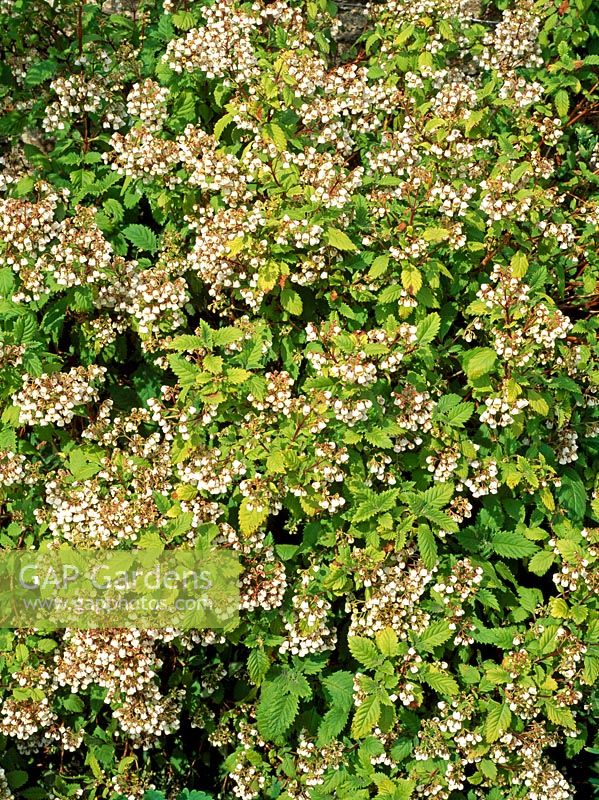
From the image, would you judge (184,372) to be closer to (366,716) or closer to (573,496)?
(366,716)

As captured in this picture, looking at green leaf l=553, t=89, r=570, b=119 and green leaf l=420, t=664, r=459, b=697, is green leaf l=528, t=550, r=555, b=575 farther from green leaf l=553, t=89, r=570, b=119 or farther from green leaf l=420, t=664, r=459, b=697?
green leaf l=553, t=89, r=570, b=119

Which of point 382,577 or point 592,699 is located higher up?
point 382,577

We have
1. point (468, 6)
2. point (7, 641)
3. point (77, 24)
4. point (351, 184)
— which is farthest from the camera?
point (468, 6)

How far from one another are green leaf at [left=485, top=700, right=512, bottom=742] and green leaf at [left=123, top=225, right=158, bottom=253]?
2.96 metres

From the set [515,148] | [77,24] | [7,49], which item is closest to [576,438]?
[515,148]

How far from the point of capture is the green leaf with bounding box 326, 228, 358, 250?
3.70m

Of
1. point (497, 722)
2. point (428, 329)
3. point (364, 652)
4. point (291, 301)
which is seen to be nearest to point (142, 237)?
point (291, 301)

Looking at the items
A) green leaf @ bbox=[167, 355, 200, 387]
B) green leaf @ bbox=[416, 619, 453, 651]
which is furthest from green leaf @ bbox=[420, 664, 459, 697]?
green leaf @ bbox=[167, 355, 200, 387]

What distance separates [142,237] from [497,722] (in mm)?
3090

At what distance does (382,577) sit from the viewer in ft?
12.4

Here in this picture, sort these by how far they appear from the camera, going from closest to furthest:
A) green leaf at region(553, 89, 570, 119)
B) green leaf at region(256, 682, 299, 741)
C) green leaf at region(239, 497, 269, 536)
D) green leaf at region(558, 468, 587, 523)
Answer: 1. green leaf at region(239, 497, 269, 536)
2. green leaf at region(256, 682, 299, 741)
3. green leaf at region(558, 468, 587, 523)
4. green leaf at region(553, 89, 570, 119)

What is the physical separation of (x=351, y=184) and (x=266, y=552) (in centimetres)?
183

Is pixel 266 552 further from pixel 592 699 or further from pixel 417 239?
pixel 592 699

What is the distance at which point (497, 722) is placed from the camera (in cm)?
383
